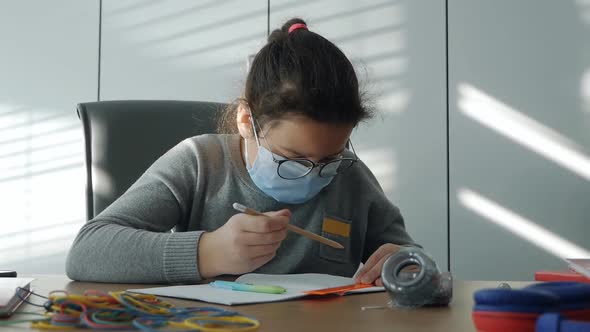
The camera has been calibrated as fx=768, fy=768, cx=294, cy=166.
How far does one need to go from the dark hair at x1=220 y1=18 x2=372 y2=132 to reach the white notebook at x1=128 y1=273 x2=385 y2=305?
276 millimetres

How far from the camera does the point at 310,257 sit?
1490 millimetres

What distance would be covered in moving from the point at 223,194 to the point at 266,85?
0.79 ft

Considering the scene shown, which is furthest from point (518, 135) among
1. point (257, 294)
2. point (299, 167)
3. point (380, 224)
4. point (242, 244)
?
point (257, 294)

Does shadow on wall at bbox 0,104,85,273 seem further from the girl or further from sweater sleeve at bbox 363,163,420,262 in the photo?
sweater sleeve at bbox 363,163,420,262

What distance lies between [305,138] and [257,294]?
0.36 meters

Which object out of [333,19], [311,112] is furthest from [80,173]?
[311,112]

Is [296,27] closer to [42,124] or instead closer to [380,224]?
[380,224]

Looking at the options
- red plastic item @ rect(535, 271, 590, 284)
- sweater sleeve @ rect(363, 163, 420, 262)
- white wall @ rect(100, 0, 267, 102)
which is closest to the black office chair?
sweater sleeve @ rect(363, 163, 420, 262)

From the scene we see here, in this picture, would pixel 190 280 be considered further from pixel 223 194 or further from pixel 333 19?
pixel 333 19

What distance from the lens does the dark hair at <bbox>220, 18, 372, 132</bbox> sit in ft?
4.29

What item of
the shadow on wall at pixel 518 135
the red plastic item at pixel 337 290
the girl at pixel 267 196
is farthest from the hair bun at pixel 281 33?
the shadow on wall at pixel 518 135

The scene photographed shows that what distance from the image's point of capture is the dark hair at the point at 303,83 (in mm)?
1309

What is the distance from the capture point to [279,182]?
141 cm

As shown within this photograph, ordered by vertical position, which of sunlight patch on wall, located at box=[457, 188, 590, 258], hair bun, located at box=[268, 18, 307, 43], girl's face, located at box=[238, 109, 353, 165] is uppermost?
hair bun, located at box=[268, 18, 307, 43]
